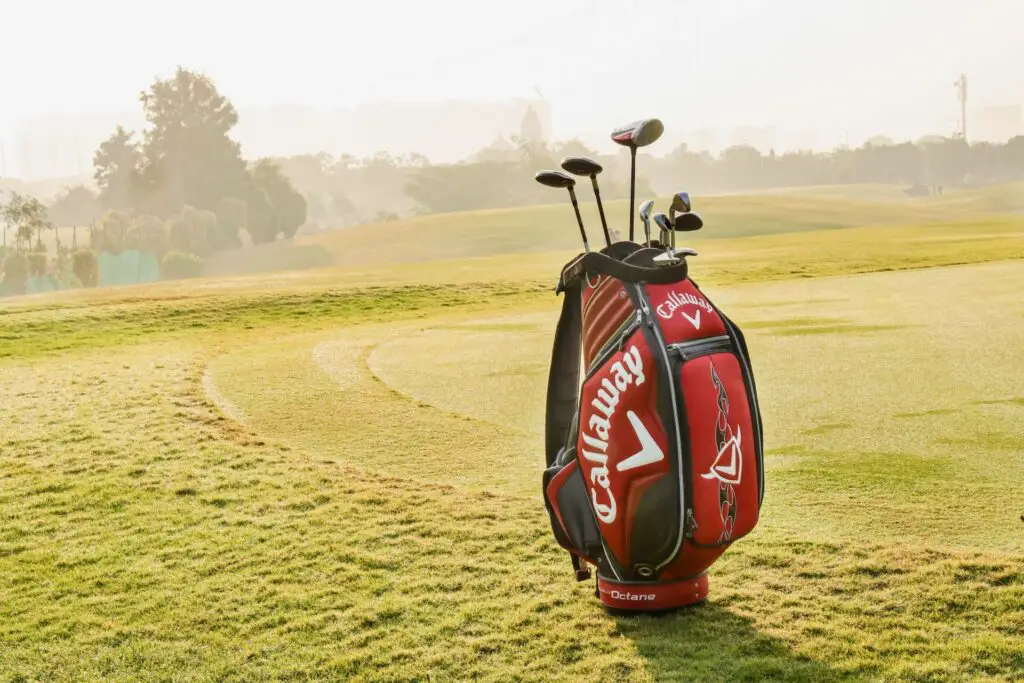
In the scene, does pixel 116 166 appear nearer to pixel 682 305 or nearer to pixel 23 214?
pixel 23 214

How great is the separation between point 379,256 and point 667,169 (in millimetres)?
105534

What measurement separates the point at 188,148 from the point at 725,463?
288 ft

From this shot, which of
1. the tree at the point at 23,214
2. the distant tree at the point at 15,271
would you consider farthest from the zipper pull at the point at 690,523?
the distant tree at the point at 15,271

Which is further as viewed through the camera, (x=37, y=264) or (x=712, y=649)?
(x=37, y=264)

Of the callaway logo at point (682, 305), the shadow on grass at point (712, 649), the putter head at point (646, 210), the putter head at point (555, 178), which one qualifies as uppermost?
the putter head at point (555, 178)

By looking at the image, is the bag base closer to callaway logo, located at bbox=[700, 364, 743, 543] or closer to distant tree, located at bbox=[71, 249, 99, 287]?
callaway logo, located at bbox=[700, 364, 743, 543]

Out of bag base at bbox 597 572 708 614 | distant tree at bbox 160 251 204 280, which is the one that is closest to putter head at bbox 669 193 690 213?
bag base at bbox 597 572 708 614

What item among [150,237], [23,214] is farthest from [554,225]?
[23,214]

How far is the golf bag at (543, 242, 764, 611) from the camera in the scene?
3.76m

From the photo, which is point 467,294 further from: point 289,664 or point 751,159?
point 751,159

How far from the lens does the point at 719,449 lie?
381cm

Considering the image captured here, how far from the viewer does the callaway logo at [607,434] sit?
3.78 meters

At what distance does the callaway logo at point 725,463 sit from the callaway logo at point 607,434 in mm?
216

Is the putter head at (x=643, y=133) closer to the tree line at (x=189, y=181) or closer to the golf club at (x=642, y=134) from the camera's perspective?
the golf club at (x=642, y=134)
